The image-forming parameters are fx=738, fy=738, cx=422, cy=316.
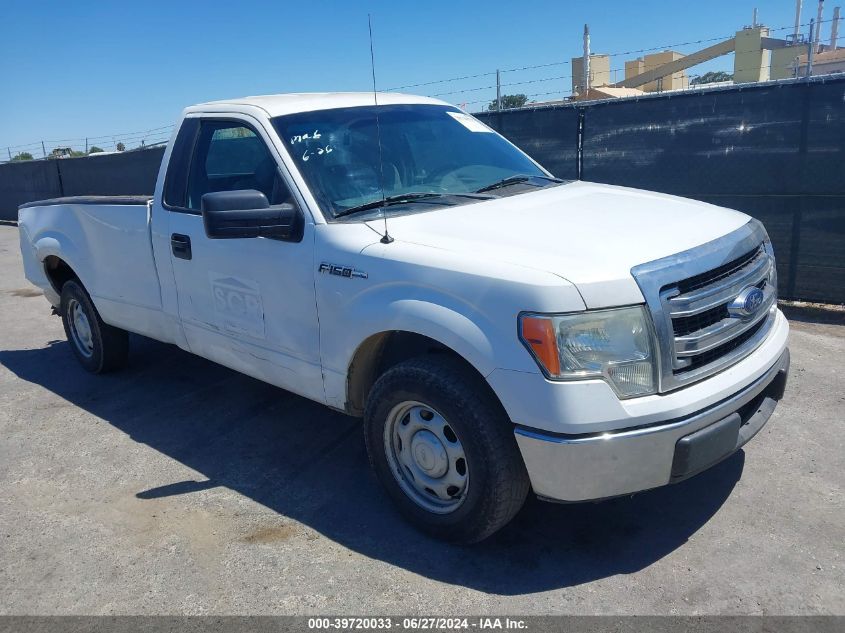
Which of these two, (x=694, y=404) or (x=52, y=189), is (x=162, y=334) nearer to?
(x=694, y=404)

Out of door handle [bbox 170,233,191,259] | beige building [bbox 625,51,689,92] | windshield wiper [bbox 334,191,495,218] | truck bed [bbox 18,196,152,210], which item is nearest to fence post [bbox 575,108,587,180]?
windshield wiper [bbox 334,191,495,218]

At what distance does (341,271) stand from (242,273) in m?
0.85

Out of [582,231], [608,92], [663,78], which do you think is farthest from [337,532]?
[663,78]

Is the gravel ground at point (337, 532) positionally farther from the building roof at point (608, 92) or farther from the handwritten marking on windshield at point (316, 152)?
the building roof at point (608, 92)

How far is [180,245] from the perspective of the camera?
4.60 meters

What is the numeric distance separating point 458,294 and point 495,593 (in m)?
1.26

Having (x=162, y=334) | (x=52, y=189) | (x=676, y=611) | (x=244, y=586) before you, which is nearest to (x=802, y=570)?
(x=676, y=611)

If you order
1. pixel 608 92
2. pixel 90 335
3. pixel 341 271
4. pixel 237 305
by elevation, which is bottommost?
pixel 90 335

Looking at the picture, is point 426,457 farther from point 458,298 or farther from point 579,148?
point 579,148

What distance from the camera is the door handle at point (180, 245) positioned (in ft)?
14.9

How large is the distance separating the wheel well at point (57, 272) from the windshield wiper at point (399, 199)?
346cm

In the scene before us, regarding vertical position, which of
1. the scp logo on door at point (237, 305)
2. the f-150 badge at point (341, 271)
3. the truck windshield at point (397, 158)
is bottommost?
the scp logo on door at point (237, 305)

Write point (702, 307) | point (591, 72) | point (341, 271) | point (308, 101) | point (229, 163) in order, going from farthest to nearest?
point (591, 72)
point (229, 163)
point (308, 101)
point (341, 271)
point (702, 307)

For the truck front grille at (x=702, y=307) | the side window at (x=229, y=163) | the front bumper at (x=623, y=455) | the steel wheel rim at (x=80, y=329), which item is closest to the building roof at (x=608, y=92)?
the steel wheel rim at (x=80, y=329)
